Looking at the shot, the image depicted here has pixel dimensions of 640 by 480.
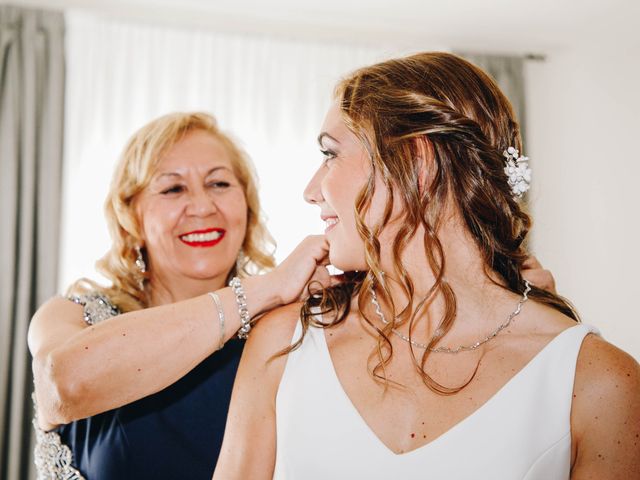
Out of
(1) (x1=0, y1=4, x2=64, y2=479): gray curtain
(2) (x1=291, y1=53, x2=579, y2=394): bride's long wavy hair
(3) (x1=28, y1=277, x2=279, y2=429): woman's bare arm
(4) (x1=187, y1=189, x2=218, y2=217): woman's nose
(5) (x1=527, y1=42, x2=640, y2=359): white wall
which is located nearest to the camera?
(2) (x1=291, y1=53, x2=579, y2=394): bride's long wavy hair

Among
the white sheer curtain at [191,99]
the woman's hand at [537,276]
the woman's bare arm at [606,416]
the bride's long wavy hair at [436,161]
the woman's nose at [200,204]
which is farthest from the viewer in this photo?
the white sheer curtain at [191,99]

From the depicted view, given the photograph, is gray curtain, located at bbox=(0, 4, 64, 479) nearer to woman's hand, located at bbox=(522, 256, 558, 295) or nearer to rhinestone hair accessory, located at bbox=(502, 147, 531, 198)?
woman's hand, located at bbox=(522, 256, 558, 295)

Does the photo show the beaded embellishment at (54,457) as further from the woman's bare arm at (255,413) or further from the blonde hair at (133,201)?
the woman's bare arm at (255,413)

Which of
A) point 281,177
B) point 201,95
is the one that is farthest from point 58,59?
point 281,177

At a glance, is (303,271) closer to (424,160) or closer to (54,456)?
(424,160)

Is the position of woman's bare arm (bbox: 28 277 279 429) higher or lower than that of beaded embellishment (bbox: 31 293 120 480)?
higher

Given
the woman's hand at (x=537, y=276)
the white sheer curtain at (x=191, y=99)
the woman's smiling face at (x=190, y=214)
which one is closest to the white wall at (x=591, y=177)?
the white sheer curtain at (x=191, y=99)

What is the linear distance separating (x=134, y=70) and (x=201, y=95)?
0.41 m

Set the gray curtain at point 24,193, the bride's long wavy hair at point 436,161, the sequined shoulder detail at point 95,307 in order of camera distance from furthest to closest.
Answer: the gray curtain at point 24,193 → the sequined shoulder detail at point 95,307 → the bride's long wavy hair at point 436,161

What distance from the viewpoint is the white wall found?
3762mm

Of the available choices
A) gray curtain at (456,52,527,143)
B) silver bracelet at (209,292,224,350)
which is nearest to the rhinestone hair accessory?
silver bracelet at (209,292,224,350)

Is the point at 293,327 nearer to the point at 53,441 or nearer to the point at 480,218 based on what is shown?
the point at 480,218

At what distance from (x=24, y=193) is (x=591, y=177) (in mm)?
3352

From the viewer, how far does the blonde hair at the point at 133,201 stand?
194cm
